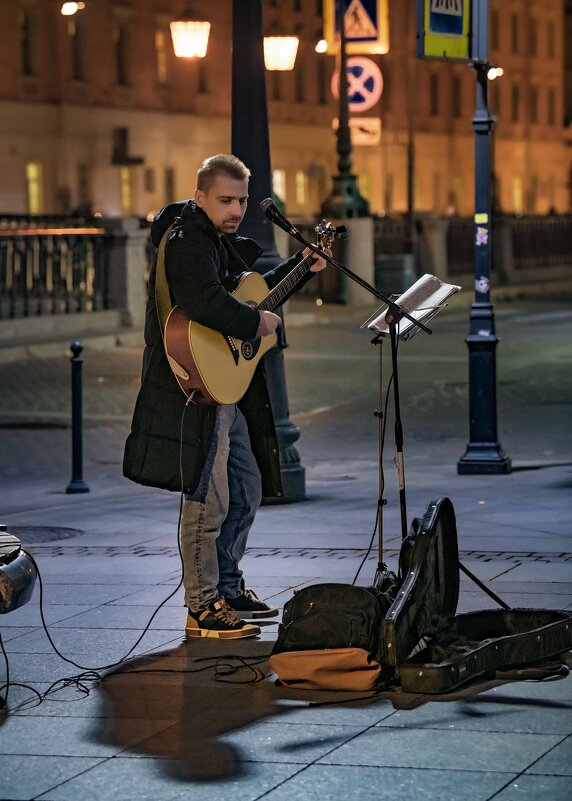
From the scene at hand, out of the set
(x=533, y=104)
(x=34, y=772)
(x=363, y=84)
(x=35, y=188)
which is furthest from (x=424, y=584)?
(x=533, y=104)

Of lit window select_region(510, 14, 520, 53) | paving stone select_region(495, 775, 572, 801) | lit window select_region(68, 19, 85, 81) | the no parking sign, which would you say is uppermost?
lit window select_region(510, 14, 520, 53)

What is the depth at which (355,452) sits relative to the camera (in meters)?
14.4

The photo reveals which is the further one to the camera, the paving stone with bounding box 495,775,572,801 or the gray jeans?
the gray jeans

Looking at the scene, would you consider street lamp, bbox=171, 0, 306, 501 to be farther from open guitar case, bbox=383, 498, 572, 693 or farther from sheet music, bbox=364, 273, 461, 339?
open guitar case, bbox=383, 498, 572, 693

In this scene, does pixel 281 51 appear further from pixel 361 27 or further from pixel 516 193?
pixel 516 193

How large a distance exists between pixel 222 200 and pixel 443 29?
5482 millimetres

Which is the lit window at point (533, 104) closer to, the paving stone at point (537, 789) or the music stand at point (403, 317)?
the music stand at point (403, 317)

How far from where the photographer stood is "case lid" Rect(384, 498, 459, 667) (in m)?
5.95

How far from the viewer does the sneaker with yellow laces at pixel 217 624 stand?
689 cm

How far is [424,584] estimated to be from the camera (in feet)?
20.3

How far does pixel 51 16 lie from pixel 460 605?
152 ft

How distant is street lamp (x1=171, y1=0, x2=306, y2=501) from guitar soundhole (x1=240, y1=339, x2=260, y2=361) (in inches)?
148

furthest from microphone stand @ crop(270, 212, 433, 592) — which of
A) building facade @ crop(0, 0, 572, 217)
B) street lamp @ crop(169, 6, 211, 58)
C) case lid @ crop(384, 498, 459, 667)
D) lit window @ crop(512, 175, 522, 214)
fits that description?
lit window @ crop(512, 175, 522, 214)

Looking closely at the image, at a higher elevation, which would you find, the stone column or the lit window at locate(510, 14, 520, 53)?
the lit window at locate(510, 14, 520, 53)
